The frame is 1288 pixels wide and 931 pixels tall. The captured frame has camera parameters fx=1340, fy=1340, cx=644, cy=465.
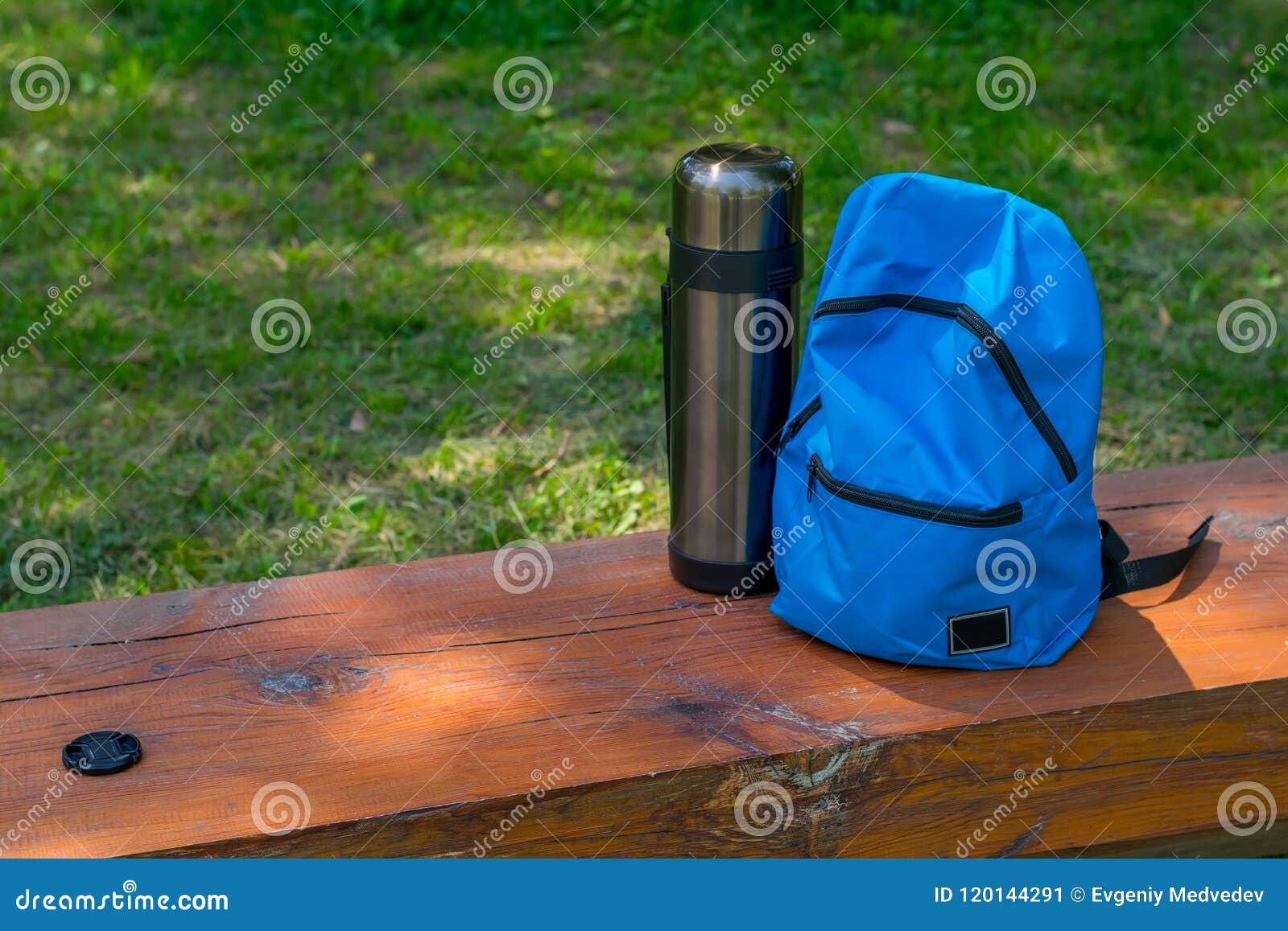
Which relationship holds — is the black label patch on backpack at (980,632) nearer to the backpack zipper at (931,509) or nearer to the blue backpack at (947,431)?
the blue backpack at (947,431)

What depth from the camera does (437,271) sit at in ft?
14.3

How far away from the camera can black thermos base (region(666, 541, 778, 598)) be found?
2.30 meters

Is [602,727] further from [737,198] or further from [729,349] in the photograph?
[737,198]

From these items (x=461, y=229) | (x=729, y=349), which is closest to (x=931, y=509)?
(x=729, y=349)

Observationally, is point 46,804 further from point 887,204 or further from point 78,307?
point 78,307

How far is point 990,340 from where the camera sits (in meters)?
1.96

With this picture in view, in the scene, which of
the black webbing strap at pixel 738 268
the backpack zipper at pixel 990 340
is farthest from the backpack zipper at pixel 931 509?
the black webbing strap at pixel 738 268

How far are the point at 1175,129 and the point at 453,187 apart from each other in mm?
2835

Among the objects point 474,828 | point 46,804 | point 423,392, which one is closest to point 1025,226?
point 474,828

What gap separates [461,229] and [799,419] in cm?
268

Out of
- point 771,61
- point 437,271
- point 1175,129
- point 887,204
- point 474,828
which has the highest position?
point 771,61

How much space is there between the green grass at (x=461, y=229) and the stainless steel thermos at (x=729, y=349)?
105cm

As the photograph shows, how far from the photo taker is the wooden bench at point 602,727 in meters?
1.87

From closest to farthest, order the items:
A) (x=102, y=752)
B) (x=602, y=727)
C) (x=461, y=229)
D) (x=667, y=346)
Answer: (x=102, y=752) → (x=602, y=727) → (x=667, y=346) → (x=461, y=229)
